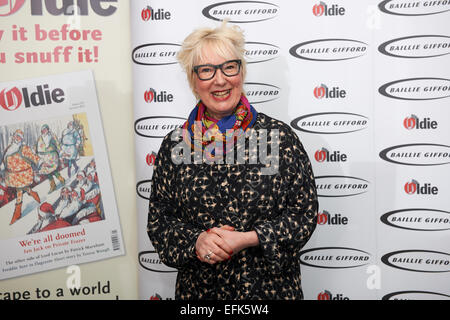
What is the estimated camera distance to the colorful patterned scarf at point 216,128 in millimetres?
1666

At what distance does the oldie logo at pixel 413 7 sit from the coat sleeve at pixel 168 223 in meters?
1.51

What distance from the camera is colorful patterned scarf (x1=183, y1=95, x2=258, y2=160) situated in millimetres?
1666

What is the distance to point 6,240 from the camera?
8.36 feet

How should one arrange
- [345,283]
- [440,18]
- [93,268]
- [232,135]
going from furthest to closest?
1. [93,268]
2. [345,283]
3. [440,18]
4. [232,135]

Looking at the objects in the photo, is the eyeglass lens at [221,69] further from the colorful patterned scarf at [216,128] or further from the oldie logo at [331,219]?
the oldie logo at [331,219]

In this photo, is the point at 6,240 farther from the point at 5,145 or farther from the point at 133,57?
the point at 133,57

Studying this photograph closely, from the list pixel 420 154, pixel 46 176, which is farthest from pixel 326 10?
pixel 46 176

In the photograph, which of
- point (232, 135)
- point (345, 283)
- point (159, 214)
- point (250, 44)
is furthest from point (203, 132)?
point (345, 283)

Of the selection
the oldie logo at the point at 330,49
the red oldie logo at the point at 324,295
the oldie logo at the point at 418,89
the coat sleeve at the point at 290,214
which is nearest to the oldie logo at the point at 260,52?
the oldie logo at the point at 330,49

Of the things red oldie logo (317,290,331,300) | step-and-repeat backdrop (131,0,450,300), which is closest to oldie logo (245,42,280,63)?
step-and-repeat backdrop (131,0,450,300)

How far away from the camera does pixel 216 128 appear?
170 cm

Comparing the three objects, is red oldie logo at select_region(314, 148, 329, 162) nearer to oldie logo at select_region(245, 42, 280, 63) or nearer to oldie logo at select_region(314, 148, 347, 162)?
oldie logo at select_region(314, 148, 347, 162)

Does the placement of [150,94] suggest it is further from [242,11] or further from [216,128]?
[216,128]

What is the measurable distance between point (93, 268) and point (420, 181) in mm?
2061
